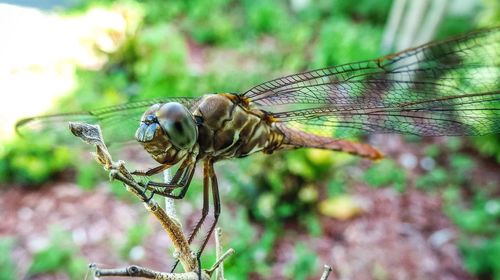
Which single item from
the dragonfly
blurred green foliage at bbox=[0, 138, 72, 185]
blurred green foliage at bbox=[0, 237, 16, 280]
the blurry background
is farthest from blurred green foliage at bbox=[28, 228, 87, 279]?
the dragonfly

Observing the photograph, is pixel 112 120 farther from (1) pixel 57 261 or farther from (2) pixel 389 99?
(1) pixel 57 261

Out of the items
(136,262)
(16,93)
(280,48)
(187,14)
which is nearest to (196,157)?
(136,262)

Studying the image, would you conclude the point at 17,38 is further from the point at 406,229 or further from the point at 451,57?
the point at 451,57

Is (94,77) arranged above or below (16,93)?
above

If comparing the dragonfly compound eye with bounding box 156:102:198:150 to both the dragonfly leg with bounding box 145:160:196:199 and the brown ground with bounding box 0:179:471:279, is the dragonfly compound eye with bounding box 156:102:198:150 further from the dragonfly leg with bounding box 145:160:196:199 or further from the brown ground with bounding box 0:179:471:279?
the brown ground with bounding box 0:179:471:279

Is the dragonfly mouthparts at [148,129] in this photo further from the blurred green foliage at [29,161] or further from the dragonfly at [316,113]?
the blurred green foliage at [29,161]

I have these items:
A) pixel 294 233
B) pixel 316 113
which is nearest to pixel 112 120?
pixel 316 113

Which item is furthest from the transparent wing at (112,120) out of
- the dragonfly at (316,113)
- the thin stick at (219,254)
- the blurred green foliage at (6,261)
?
the blurred green foliage at (6,261)

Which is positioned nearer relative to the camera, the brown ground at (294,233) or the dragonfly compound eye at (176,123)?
the dragonfly compound eye at (176,123)
